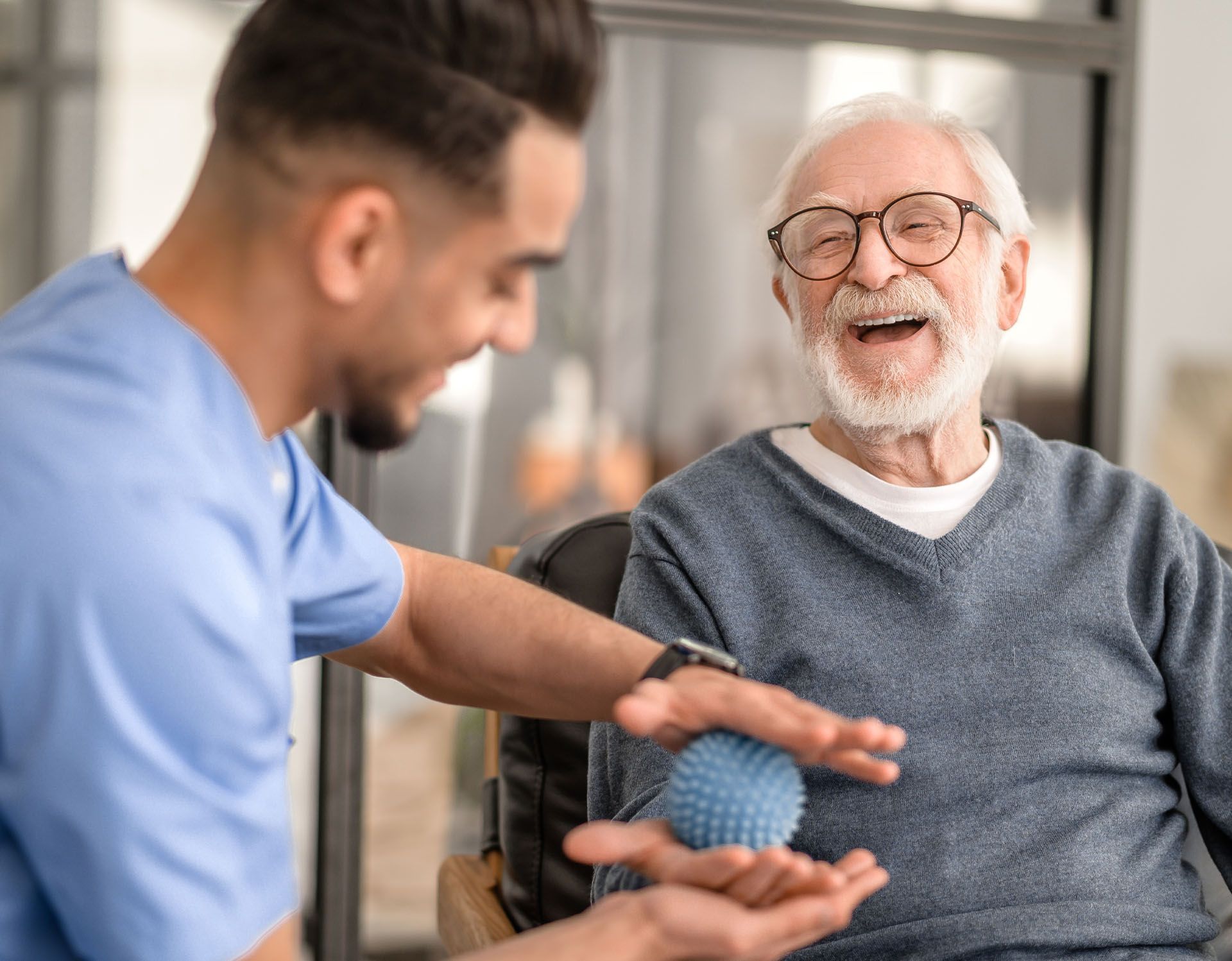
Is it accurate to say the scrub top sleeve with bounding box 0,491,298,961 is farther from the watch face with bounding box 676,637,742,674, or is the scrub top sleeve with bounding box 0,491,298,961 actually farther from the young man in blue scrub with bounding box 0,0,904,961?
the watch face with bounding box 676,637,742,674

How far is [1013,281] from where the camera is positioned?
1.80 metres

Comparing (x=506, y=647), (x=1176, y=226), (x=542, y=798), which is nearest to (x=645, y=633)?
(x=506, y=647)

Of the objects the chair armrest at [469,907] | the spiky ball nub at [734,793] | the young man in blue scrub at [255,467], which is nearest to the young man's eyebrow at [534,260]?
the young man in blue scrub at [255,467]

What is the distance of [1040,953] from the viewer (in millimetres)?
1351

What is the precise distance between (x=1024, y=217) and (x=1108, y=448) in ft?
4.29

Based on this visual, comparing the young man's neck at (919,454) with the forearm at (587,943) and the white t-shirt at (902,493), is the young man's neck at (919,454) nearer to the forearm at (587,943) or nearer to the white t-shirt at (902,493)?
the white t-shirt at (902,493)

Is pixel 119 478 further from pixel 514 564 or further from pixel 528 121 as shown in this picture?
pixel 514 564

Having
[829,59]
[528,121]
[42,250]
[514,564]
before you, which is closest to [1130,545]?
[514,564]

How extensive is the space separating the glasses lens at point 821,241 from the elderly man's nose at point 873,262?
20 millimetres

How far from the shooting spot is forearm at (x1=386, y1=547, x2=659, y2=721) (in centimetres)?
116

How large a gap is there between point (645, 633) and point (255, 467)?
2.28ft

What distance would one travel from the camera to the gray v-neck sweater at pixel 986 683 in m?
1.38

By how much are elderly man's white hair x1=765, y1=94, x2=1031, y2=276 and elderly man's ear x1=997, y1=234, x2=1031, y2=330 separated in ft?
0.12

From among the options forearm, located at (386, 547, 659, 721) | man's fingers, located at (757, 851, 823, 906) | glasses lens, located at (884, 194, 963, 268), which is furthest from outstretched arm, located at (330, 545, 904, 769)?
glasses lens, located at (884, 194, 963, 268)
